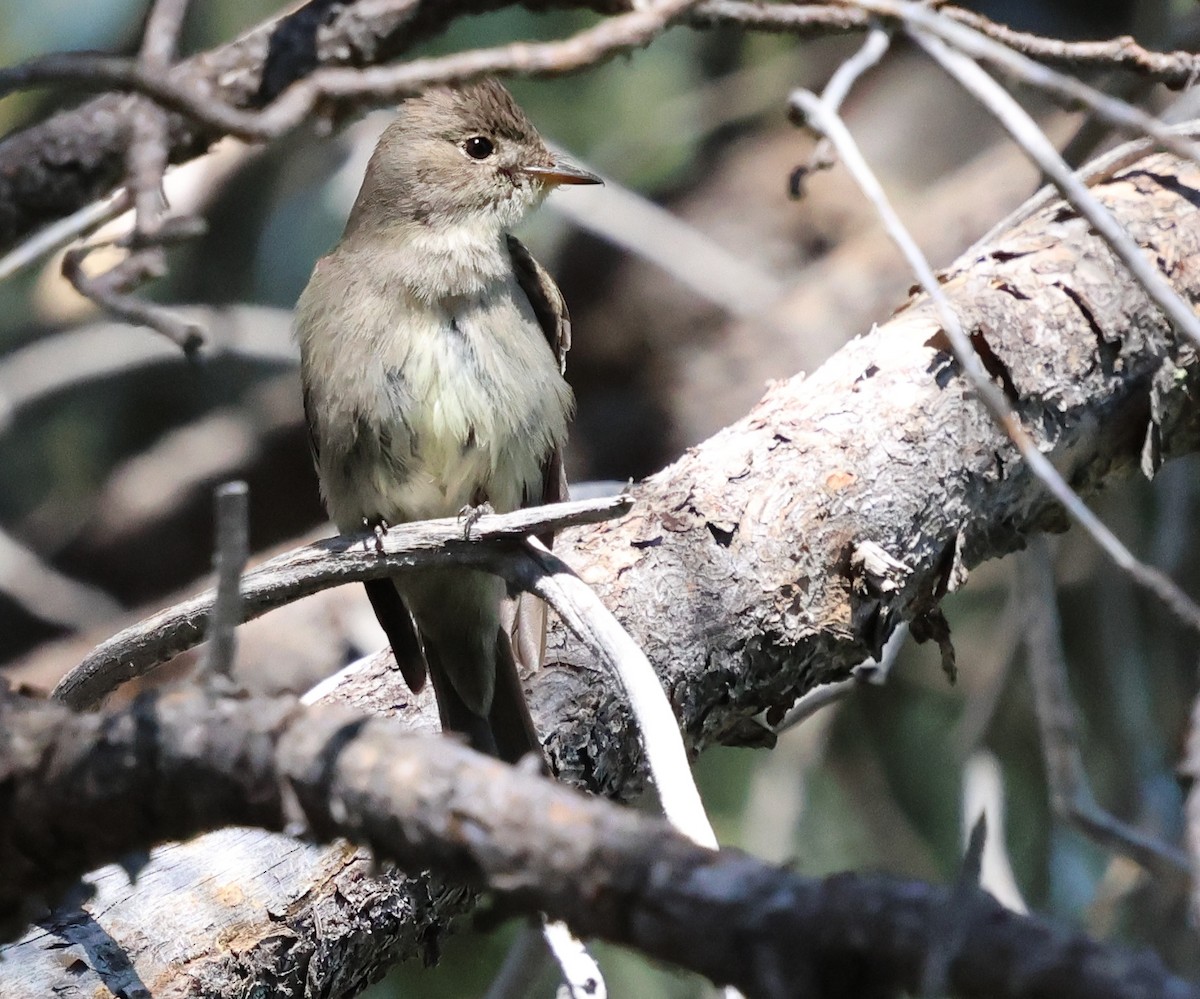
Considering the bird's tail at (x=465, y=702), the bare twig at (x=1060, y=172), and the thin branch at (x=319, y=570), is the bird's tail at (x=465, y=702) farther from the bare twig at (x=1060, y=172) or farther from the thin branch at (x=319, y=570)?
the bare twig at (x=1060, y=172)

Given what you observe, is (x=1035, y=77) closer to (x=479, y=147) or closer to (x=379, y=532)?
(x=379, y=532)

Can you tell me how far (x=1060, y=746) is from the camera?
2.59m

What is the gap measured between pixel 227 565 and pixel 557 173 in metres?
2.64

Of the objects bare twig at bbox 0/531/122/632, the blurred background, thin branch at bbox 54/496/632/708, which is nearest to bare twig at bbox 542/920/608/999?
thin branch at bbox 54/496/632/708

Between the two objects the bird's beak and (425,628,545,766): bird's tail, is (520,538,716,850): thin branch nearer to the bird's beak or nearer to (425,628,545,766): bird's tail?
(425,628,545,766): bird's tail

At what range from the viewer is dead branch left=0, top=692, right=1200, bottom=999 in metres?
1.09

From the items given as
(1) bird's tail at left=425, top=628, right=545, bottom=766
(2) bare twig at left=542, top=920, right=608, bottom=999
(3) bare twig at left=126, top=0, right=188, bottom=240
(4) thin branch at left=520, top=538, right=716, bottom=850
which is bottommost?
(1) bird's tail at left=425, top=628, right=545, bottom=766

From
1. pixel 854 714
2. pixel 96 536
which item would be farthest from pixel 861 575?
pixel 96 536

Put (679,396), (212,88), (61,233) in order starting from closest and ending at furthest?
1. (212,88)
2. (61,233)
3. (679,396)

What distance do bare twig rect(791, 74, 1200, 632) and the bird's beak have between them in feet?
2.68

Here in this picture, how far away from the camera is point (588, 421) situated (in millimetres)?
5938

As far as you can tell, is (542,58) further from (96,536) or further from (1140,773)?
(96,536)

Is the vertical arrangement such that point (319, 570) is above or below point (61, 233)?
below

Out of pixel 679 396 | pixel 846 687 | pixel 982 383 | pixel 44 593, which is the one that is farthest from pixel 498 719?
pixel 679 396
